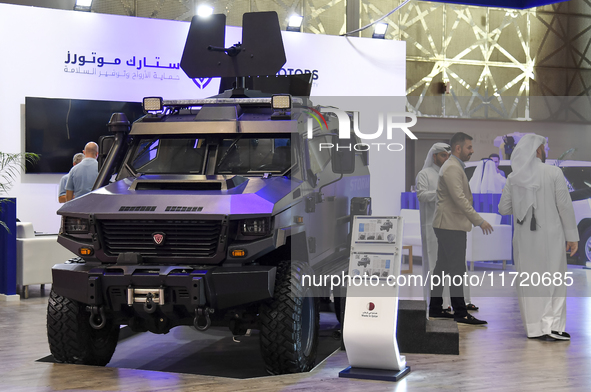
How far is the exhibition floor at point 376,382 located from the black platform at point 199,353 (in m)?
0.04

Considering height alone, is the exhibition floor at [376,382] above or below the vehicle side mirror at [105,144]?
below

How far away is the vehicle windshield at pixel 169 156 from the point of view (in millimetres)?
5852

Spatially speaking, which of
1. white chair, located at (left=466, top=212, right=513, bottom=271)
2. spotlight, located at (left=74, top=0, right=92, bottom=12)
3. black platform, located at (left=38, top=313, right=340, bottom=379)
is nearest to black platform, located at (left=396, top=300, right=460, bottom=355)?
black platform, located at (left=38, top=313, right=340, bottom=379)

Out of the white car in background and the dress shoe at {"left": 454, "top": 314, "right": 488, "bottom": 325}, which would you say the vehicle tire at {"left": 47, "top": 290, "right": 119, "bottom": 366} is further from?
the white car in background

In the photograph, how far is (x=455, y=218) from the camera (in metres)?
7.39

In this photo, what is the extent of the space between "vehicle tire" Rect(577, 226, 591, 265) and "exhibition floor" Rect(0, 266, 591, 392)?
5.37m

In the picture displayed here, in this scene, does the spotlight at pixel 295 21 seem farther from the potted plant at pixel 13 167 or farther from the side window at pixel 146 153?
the side window at pixel 146 153

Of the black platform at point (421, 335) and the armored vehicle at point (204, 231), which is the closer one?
the armored vehicle at point (204, 231)

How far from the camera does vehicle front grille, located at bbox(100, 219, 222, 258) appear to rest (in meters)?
5.04

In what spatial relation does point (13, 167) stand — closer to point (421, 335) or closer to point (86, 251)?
point (86, 251)

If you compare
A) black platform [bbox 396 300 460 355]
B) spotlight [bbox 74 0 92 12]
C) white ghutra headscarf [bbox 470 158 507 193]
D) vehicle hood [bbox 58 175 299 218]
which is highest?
spotlight [bbox 74 0 92 12]

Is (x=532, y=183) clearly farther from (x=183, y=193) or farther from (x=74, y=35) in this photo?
(x=74, y=35)

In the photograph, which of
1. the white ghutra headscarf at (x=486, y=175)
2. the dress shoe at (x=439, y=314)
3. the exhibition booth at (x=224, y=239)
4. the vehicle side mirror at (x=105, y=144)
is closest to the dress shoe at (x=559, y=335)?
the exhibition booth at (x=224, y=239)

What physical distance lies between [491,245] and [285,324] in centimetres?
782
